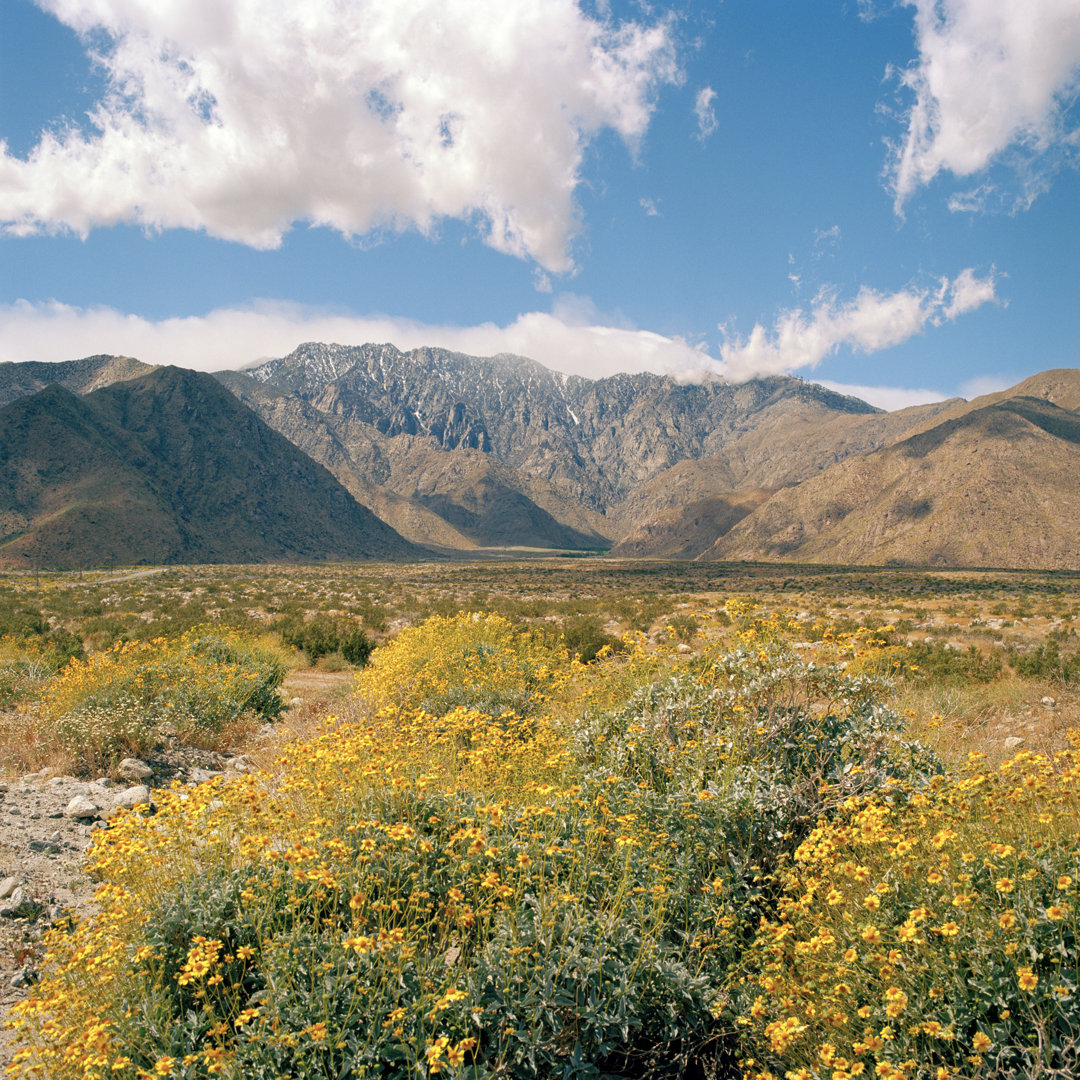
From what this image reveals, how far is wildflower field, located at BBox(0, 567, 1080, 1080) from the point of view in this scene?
2643 mm

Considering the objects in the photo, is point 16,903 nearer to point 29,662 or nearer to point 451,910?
point 451,910

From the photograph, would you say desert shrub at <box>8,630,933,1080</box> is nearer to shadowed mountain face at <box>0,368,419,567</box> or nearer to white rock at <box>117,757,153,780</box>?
white rock at <box>117,757,153,780</box>

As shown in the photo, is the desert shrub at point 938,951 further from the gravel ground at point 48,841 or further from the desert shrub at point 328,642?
the desert shrub at point 328,642

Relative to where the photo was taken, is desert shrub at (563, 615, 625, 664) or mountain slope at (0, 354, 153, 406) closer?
desert shrub at (563, 615, 625, 664)

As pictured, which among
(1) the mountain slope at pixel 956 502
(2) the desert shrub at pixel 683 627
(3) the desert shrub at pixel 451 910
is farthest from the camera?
(1) the mountain slope at pixel 956 502

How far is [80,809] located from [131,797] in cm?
54

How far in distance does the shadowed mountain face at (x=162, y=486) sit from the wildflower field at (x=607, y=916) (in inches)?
3747

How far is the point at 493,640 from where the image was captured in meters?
12.4

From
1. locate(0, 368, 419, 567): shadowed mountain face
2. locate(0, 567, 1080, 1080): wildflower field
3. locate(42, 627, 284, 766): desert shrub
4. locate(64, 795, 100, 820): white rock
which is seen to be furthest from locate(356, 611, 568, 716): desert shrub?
locate(0, 368, 419, 567): shadowed mountain face

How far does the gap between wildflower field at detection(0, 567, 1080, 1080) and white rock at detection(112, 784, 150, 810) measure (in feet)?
6.65

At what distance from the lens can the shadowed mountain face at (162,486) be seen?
9169 cm

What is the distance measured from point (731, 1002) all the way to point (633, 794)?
1.36 metres

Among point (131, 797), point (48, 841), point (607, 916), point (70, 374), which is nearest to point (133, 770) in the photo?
point (131, 797)

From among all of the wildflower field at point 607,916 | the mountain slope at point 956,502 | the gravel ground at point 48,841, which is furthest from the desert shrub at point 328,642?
the mountain slope at point 956,502
